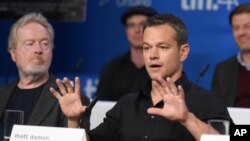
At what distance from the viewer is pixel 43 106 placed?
3.51 meters

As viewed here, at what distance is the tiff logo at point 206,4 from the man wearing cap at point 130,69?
1.25 feet

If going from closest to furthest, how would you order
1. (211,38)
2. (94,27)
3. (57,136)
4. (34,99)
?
(57,136) → (34,99) → (211,38) → (94,27)

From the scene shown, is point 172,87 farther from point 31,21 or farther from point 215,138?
point 31,21

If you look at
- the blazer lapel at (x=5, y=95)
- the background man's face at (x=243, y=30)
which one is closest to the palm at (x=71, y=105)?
the blazer lapel at (x=5, y=95)

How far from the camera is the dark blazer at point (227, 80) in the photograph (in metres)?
4.54

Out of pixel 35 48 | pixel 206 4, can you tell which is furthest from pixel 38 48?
pixel 206 4

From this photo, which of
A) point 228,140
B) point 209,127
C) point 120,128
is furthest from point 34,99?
point 228,140

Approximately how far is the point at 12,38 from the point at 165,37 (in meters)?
1.26

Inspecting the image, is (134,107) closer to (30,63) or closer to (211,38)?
(30,63)

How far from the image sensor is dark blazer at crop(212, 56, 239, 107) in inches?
179

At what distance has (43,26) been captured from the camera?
377 centimetres

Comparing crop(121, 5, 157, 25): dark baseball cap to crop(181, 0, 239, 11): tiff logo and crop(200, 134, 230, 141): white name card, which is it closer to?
crop(181, 0, 239, 11): tiff logo

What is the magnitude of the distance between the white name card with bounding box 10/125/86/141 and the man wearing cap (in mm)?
2295

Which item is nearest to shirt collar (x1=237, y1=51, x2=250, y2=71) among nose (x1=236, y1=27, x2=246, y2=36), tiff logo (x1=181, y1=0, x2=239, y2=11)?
nose (x1=236, y1=27, x2=246, y2=36)
